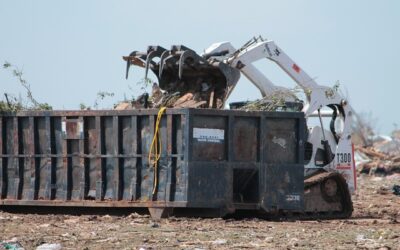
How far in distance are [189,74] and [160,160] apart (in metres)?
2.25

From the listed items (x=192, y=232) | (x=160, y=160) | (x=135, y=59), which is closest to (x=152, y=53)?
(x=135, y=59)

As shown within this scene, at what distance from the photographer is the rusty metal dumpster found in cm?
1405

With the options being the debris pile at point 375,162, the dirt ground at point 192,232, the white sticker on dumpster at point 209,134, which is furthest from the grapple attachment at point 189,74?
the debris pile at point 375,162

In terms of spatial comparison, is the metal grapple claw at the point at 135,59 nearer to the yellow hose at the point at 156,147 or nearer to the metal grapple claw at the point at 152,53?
the metal grapple claw at the point at 152,53

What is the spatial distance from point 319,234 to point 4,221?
4.49 meters

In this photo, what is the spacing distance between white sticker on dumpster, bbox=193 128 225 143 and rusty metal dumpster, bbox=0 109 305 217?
0.04 ft

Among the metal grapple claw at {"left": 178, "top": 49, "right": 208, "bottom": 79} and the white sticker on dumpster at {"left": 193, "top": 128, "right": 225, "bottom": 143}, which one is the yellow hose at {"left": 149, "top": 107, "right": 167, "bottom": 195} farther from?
the metal grapple claw at {"left": 178, "top": 49, "right": 208, "bottom": 79}

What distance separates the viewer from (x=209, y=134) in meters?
14.1

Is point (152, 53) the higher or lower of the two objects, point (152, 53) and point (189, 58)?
the higher

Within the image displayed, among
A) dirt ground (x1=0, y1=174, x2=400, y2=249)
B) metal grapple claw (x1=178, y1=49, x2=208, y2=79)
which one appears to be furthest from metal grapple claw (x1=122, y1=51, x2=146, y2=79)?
dirt ground (x1=0, y1=174, x2=400, y2=249)

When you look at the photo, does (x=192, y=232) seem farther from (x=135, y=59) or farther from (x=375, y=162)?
(x=375, y=162)

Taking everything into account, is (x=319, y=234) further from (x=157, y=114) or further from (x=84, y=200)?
(x=84, y=200)

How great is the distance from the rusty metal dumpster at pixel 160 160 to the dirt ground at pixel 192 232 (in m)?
0.31

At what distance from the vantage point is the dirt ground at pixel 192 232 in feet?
36.2
